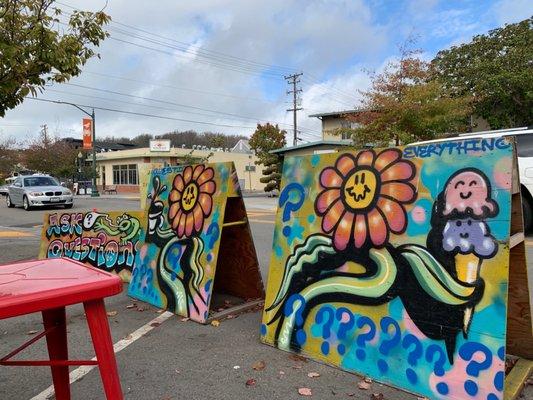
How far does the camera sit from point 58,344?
2832 mm

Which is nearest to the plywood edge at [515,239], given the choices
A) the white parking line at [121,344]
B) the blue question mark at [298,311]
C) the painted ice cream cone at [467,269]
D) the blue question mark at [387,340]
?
the painted ice cream cone at [467,269]

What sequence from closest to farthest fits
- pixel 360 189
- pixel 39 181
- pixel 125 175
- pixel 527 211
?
1. pixel 360 189
2. pixel 527 211
3. pixel 39 181
4. pixel 125 175

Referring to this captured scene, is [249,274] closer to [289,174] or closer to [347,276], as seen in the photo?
[289,174]

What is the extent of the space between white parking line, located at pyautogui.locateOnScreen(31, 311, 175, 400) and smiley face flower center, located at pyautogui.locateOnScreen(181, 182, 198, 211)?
116cm

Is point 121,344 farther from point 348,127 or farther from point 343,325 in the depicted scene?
point 348,127

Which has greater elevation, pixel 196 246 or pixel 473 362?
pixel 196 246

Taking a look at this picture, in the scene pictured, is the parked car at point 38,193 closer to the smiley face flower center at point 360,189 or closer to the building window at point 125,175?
the smiley face flower center at point 360,189

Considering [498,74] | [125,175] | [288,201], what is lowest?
[288,201]

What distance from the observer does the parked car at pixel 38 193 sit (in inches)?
788

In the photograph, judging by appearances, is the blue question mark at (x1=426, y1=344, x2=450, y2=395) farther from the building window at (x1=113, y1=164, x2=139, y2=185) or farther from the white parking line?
the building window at (x1=113, y1=164, x2=139, y2=185)

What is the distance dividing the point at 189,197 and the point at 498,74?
27.3m

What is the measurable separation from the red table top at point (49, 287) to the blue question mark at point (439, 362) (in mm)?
1996

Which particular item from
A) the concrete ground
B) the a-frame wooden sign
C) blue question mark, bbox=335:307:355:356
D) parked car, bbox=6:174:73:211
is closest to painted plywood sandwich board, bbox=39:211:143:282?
the a-frame wooden sign

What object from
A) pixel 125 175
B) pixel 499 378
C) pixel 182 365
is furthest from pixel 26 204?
pixel 125 175
